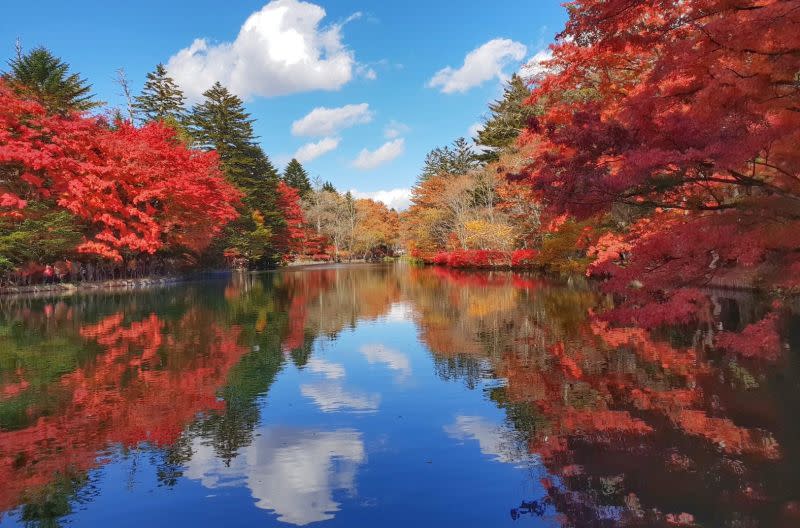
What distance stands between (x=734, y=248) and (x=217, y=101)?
141 feet

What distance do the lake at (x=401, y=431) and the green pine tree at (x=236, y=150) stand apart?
3060 centimetres

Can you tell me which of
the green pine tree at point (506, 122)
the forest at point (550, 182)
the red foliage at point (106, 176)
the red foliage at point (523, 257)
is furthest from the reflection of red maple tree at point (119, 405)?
the green pine tree at point (506, 122)

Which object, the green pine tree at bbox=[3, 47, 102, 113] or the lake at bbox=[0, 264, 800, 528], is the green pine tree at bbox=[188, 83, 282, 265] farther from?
the lake at bbox=[0, 264, 800, 528]

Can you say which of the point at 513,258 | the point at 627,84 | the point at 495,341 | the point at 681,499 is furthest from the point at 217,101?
the point at 681,499

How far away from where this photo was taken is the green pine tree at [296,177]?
221 ft

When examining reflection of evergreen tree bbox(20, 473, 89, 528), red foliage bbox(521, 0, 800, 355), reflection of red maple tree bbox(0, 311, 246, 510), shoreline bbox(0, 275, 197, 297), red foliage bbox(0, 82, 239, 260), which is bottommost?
reflection of evergreen tree bbox(20, 473, 89, 528)

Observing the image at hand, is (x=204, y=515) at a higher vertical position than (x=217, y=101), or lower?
lower

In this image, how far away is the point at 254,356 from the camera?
9625mm

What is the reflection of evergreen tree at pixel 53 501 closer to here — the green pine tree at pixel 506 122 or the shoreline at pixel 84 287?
the shoreline at pixel 84 287

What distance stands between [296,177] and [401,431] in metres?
65.4

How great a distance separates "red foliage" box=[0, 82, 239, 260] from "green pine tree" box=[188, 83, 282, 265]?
11.7 meters

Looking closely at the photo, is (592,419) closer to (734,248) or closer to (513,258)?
(734,248)

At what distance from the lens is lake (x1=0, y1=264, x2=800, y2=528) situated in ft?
13.2

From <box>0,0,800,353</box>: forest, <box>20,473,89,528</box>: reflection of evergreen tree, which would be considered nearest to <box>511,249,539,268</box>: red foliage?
<box>0,0,800,353</box>: forest
